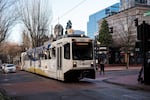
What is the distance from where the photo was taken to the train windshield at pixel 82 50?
2471 cm

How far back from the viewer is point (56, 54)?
26.9m

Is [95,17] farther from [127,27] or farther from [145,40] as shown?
[145,40]

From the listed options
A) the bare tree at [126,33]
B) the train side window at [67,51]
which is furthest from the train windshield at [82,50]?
the bare tree at [126,33]

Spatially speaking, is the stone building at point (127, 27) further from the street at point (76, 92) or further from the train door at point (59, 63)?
the street at point (76, 92)

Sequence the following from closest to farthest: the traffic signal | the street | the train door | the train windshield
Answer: the street, the traffic signal, the train windshield, the train door

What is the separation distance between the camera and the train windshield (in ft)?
81.1

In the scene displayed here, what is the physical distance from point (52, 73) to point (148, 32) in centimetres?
1027

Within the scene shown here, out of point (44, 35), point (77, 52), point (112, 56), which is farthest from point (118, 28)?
point (77, 52)

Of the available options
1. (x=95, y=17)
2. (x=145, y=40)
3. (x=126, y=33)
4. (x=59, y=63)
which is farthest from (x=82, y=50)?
(x=95, y=17)

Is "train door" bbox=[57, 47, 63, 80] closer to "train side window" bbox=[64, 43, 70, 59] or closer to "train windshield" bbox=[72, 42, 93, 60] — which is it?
"train side window" bbox=[64, 43, 70, 59]

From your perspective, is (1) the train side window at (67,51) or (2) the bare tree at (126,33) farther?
(2) the bare tree at (126,33)

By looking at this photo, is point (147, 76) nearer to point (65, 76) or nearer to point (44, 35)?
point (65, 76)

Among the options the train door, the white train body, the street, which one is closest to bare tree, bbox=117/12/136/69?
the train door

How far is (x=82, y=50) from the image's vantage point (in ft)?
82.7
